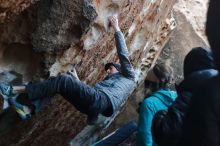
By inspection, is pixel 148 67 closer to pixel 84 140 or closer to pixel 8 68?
pixel 84 140

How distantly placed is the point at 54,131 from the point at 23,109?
2.10 meters

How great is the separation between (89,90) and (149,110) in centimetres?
90

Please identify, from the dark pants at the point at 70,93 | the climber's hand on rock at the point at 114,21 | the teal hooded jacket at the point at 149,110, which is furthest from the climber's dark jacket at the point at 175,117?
the climber's hand on rock at the point at 114,21

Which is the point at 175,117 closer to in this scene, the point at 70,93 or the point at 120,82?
the point at 70,93

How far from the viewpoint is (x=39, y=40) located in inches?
207

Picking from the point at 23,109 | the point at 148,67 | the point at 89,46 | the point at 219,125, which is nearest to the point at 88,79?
the point at 89,46

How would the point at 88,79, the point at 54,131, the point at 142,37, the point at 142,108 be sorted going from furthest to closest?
the point at 142,37
the point at 54,131
the point at 88,79
the point at 142,108

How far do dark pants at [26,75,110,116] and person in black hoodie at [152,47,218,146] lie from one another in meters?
1.54

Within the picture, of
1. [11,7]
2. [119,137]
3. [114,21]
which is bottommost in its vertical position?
[119,137]

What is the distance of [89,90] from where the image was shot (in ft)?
16.9

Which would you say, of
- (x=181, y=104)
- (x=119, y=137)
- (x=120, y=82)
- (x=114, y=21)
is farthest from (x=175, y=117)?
(x=114, y=21)

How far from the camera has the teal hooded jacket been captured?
175 inches

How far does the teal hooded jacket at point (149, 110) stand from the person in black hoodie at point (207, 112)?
1927 millimetres

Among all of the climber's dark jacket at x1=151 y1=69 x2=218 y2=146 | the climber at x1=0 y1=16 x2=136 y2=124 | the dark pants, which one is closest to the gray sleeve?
the climber at x1=0 y1=16 x2=136 y2=124
